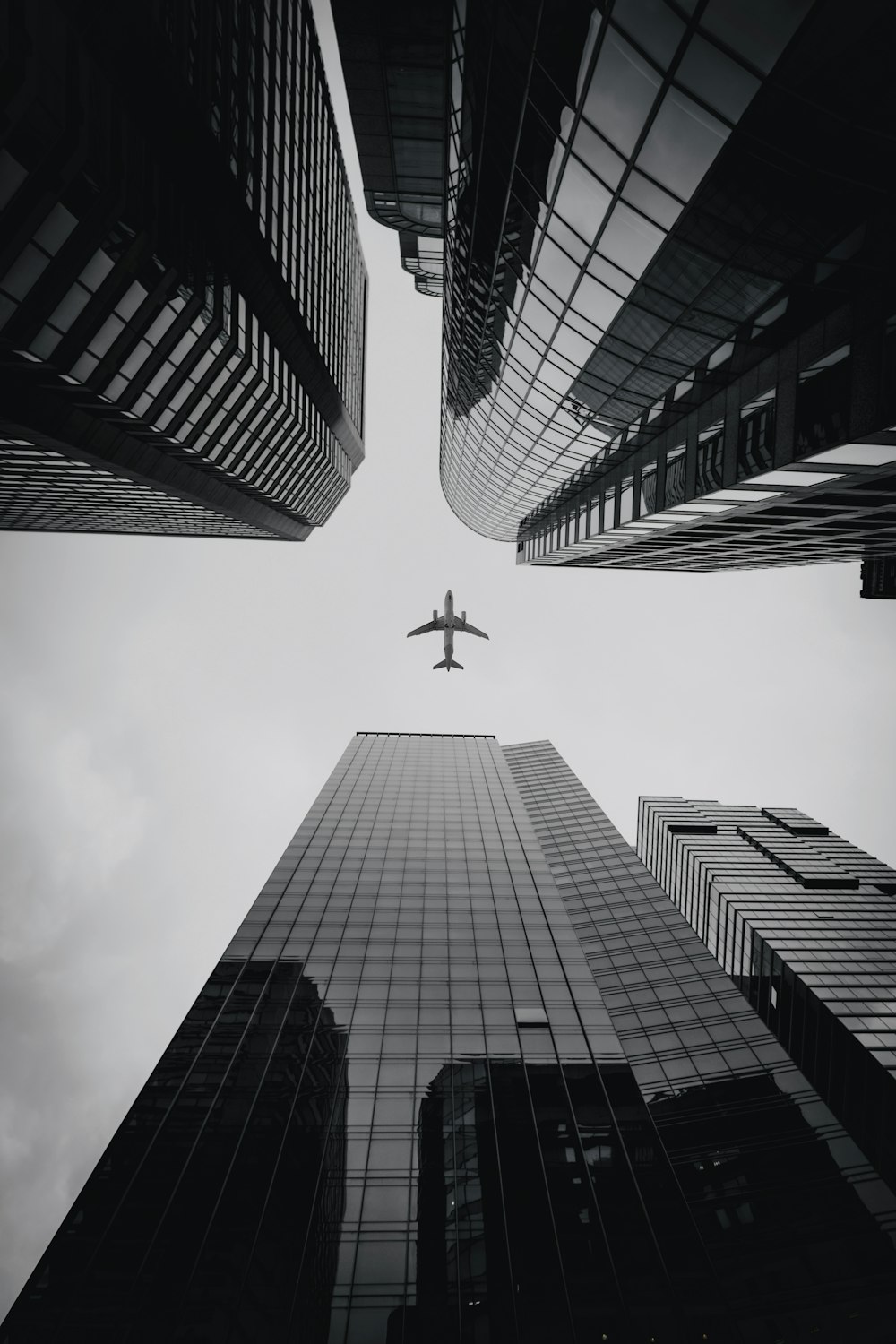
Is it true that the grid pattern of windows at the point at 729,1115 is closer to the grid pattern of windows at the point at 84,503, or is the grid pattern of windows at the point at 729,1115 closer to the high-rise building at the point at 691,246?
the high-rise building at the point at 691,246

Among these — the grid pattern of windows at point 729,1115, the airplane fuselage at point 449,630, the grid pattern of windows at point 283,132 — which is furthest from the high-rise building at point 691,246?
the airplane fuselage at point 449,630

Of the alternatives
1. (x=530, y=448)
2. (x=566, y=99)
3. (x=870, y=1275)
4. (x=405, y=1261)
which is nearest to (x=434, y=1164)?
(x=405, y=1261)

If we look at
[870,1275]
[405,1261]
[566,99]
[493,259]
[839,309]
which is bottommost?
[870,1275]

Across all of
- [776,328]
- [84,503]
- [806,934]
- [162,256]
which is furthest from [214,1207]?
A: [84,503]

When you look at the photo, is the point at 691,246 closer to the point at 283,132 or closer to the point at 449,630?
the point at 283,132

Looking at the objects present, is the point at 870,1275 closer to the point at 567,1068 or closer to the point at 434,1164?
the point at 567,1068

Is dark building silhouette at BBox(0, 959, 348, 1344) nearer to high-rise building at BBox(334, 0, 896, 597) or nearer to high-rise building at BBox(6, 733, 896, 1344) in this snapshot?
high-rise building at BBox(6, 733, 896, 1344)
